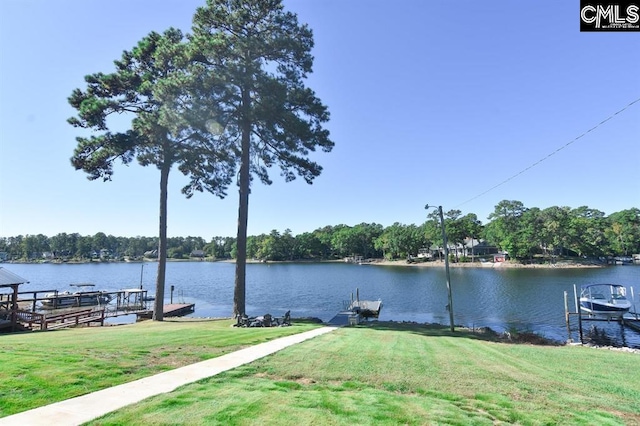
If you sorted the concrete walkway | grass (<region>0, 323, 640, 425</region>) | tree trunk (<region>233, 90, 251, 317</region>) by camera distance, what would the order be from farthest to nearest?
1. tree trunk (<region>233, 90, 251, 317</region>)
2. grass (<region>0, 323, 640, 425</region>)
3. the concrete walkway

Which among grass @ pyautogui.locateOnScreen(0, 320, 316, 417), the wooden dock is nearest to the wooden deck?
the wooden dock

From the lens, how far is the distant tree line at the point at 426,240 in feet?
297

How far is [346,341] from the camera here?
12.0 m

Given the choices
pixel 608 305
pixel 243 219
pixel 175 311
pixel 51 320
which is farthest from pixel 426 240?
pixel 51 320

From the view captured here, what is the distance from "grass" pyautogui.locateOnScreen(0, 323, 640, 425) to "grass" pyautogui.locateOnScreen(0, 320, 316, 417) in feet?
0.52

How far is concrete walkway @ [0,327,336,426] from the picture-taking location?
471 cm

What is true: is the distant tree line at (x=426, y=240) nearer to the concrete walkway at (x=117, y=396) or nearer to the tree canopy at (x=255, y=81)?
the tree canopy at (x=255, y=81)

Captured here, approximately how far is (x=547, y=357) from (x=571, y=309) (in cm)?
2840

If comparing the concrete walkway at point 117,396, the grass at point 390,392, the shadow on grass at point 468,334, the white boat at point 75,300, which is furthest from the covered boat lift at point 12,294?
the shadow on grass at point 468,334

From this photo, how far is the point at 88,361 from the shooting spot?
306 inches

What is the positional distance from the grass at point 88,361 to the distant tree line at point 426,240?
8329cm

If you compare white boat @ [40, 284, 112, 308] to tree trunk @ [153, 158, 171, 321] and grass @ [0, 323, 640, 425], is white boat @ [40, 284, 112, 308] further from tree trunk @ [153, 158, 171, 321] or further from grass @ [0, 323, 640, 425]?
grass @ [0, 323, 640, 425]

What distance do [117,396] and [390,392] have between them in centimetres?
465

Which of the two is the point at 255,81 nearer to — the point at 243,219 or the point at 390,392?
the point at 243,219
